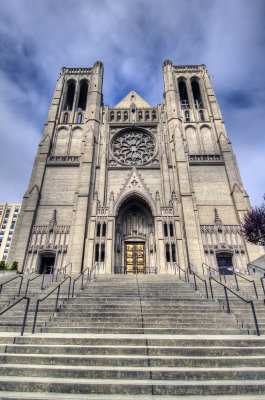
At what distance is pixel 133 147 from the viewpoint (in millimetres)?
23656

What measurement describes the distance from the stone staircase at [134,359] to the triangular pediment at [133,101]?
26158mm

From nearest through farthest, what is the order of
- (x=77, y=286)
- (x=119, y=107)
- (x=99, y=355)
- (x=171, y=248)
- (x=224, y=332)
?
1. (x=99, y=355)
2. (x=224, y=332)
3. (x=77, y=286)
4. (x=171, y=248)
5. (x=119, y=107)

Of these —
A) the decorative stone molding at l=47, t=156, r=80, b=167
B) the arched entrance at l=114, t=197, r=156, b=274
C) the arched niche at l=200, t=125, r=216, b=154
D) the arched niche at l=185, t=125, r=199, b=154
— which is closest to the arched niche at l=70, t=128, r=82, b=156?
the decorative stone molding at l=47, t=156, r=80, b=167

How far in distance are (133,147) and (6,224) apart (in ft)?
202

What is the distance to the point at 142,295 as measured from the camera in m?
8.34

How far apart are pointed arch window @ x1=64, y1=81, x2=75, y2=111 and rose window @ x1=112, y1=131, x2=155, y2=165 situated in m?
9.78

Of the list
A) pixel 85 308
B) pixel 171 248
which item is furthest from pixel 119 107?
pixel 85 308

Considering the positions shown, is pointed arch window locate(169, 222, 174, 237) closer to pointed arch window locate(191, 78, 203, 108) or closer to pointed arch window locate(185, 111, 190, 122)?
pointed arch window locate(185, 111, 190, 122)

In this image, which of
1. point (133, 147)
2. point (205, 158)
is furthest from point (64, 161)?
point (205, 158)

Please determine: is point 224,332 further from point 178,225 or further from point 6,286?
point 178,225

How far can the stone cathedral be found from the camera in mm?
17094

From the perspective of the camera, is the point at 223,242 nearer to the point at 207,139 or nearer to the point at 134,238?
the point at 134,238

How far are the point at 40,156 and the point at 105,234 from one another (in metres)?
11.2

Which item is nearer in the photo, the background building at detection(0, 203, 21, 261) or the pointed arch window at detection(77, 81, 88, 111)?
the pointed arch window at detection(77, 81, 88, 111)
